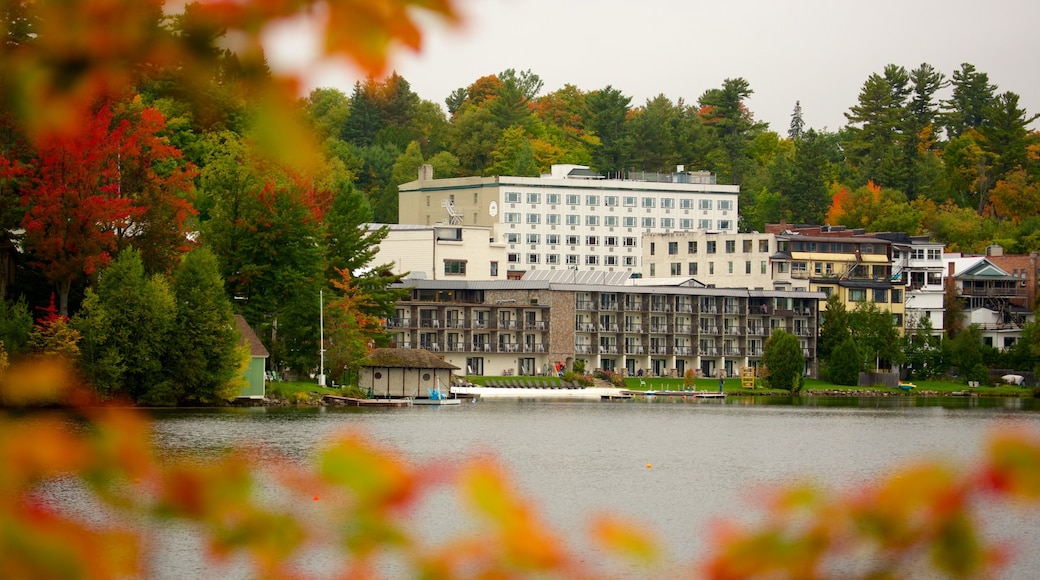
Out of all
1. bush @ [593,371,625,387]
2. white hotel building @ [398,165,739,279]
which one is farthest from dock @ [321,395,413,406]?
white hotel building @ [398,165,739,279]

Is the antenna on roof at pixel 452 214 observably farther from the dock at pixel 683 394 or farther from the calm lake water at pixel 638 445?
the calm lake water at pixel 638 445

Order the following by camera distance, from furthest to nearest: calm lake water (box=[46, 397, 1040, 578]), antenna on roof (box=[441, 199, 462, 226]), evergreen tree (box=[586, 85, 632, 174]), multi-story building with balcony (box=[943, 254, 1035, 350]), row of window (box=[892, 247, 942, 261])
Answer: evergreen tree (box=[586, 85, 632, 174]) → antenna on roof (box=[441, 199, 462, 226]) → multi-story building with balcony (box=[943, 254, 1035, 350]) → row of window (box=[892, 247, 942, 261]) → calm lake water (box=[46, 397, 1040, 578])

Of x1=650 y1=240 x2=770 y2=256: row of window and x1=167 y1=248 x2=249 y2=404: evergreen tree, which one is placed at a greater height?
x1=650 y1=240 x2=770 y2=256: row of window

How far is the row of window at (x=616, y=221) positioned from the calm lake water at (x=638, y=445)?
49268 millimetres

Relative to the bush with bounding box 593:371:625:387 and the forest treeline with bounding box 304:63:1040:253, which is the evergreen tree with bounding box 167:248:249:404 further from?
the forest treeline with bounding box 304:63:1040:253

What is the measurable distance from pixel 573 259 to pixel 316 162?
439 ft

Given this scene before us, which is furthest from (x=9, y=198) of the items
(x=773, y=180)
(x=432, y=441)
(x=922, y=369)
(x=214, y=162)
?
(x=773, y=180)

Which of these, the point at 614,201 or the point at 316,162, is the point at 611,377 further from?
the point at 316,162

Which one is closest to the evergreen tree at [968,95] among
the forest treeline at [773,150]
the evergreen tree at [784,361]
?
the forest treeline at [773,150]

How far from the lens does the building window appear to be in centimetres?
11644

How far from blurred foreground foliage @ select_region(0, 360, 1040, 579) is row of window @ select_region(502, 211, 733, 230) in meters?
129

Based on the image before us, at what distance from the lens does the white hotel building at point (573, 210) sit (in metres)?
133

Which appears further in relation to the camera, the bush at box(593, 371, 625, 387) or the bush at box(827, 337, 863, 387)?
the bush at box(827, 337, 863, 387)

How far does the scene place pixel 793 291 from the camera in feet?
369
